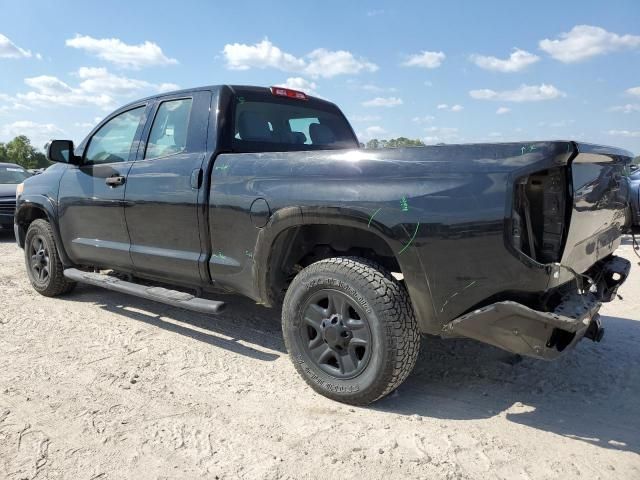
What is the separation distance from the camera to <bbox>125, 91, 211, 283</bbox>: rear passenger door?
3.80m

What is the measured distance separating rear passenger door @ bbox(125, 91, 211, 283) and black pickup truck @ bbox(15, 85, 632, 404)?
2 centimetres

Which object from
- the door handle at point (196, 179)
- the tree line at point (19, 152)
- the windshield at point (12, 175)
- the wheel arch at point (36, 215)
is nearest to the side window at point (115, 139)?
the wheel arch at point (36, 215)

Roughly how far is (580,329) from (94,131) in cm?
452

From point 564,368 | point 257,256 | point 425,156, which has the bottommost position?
point 564,368

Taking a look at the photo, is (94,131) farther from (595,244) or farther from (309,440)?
(595,244)

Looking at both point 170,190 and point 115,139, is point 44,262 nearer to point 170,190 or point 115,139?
point 115,139

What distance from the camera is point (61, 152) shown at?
492cm

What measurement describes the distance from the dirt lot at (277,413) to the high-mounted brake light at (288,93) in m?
2.02

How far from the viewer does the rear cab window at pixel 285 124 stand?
158 inches

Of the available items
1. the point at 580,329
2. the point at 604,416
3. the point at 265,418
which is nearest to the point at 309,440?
the point at 265,418

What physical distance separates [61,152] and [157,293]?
6.26 ft

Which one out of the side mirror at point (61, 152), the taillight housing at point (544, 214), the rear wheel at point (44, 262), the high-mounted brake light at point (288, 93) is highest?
the high-mounted brake light at point (288, 93)

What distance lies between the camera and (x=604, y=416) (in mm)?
2898

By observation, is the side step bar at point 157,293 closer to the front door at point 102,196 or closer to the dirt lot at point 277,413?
the front door at point 102,196
